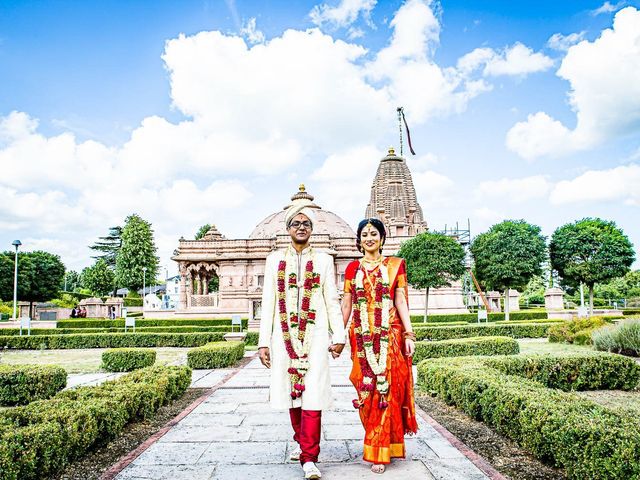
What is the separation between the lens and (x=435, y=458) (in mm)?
4559

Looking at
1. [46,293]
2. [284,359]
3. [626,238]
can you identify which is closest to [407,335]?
[284,359]

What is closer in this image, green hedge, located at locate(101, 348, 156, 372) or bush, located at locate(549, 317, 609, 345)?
green hedge, located at locate(101, 348, 156, 372)

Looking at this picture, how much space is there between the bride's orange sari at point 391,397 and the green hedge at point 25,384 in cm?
693

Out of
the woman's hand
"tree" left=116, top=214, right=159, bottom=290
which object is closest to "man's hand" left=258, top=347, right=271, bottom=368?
the woman's hand

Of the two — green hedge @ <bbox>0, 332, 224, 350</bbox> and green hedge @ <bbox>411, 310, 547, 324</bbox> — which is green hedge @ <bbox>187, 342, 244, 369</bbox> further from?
green hedge @ <bbox>411, 310, 547, 324</bbox>

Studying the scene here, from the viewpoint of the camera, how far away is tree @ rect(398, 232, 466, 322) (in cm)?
2758

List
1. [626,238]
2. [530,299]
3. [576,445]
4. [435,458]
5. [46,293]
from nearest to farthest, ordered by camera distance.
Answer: [576,445] → [435,458] → [626,238] → [46,293] → [530,299]

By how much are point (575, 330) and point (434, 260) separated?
437 inches

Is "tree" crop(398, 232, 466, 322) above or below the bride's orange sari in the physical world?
above

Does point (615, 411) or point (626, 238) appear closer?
point (615, 411)

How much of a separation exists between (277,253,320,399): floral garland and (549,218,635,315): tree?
82.9ft

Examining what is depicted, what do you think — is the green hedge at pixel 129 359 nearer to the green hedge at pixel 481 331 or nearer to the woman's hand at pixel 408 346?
the woman's hand at pixel 408 346

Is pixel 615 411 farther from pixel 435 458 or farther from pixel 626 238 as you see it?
pixel 626 238

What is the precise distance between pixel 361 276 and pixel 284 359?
104 centimetres
